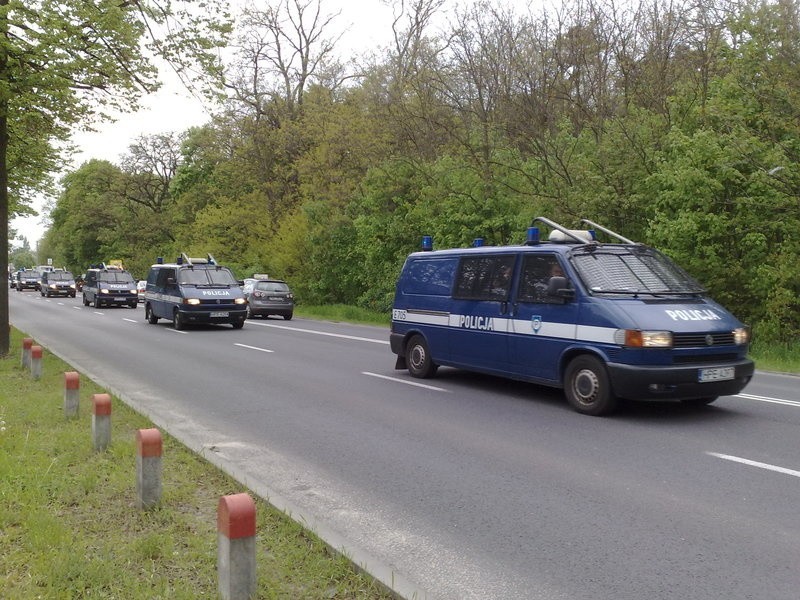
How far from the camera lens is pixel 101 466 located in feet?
19.9

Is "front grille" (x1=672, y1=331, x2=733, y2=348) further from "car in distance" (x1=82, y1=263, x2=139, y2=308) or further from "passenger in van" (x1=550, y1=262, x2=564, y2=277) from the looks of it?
"car in distance" (x1=82, y1=263, x2=139, y2=308)

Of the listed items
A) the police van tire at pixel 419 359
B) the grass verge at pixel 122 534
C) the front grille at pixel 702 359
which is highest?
the front grille at pixel 702 359

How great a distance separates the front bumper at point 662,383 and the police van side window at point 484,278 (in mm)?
2212

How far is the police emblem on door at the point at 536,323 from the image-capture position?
9.14 m

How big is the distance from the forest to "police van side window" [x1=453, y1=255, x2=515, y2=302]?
23.7 feet

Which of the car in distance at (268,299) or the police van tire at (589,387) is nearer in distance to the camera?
the police van tire at (589,387)

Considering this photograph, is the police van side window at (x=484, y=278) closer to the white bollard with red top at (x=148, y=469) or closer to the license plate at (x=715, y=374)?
the license plate at (x=715, y=374)

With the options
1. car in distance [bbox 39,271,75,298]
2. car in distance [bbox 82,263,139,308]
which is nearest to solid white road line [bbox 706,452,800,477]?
car in distance [bbox 82,263,139,308]

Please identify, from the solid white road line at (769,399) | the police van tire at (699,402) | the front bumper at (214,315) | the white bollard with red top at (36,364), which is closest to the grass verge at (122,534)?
the white bollard with red top at (36,364)

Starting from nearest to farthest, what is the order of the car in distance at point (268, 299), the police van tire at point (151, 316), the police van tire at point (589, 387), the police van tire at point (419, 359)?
1. the police van tire at point (589, 387)
2. the police van tire at point (419, 359)
3. the police van tire at point (151, 316)
4. the car in distance at point (268, 299)

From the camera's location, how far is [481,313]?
1012 cm

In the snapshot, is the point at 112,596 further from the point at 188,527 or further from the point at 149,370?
the point at 149,370

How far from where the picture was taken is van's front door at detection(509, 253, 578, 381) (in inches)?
346

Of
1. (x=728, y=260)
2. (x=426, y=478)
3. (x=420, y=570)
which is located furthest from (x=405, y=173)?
(x=420, y=570)
